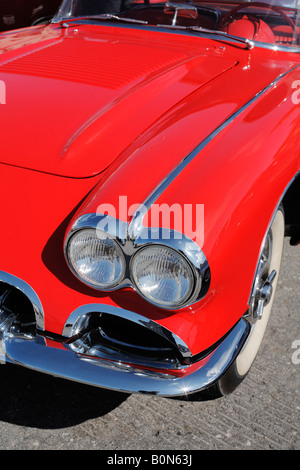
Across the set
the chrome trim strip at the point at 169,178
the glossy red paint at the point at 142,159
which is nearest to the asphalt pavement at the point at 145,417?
the glossy red paint at the point at 142,159

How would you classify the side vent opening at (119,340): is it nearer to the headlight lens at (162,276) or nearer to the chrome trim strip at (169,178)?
the headlight lens at (162,276)

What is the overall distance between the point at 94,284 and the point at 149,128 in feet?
2.16

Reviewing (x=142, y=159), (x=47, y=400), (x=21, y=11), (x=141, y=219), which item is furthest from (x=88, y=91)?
(x=21, y=11)

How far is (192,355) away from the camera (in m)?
1.60

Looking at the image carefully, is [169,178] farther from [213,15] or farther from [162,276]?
[213,15]

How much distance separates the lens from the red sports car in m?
1.51

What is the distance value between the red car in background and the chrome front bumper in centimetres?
417

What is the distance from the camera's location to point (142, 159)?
172 cm

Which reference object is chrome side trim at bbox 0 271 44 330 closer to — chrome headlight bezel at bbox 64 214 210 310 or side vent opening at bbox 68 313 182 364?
side vent opening at bbox 68 313 182 364

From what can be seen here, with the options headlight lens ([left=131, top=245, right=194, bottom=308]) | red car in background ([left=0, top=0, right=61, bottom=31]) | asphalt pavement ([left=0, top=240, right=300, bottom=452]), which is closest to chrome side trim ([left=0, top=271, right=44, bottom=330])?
headlight lens ([left=131, top=245, right=194, bottom=308])

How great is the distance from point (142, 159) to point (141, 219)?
1.00 feet
